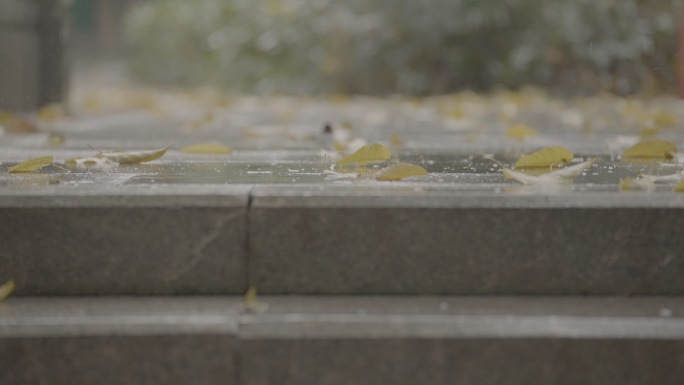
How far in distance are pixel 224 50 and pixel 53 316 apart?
9.63 metres

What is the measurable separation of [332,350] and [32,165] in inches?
42.0

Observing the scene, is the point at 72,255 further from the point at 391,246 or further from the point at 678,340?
the point at 678,340

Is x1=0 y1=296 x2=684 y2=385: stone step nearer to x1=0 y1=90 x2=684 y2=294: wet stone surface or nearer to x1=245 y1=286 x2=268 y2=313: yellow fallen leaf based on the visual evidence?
x1=245 y1=286 x2=268 y2=313: yellow fallen leaf

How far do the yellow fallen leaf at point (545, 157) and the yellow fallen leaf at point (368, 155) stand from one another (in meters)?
0.36

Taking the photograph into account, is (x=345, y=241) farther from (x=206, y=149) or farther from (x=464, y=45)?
(x=464, y=45)

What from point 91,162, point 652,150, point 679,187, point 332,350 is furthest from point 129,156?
point 652,150

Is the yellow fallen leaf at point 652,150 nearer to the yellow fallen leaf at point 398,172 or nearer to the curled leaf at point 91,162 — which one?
the yellow fallen leaf at point 398,172

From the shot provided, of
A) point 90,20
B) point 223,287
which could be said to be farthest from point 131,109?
point 90,20

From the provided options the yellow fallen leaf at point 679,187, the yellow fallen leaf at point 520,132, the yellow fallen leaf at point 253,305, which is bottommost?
the yellow fallen leaf at point 253,305

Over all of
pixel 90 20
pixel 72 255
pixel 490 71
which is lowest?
pixel 72 255

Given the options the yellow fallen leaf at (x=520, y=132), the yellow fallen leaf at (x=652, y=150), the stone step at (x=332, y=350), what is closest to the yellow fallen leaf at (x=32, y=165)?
the stone step at (x=332, y=350)

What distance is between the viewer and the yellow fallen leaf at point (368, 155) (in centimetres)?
230

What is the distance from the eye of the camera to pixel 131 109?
6297 millimetres

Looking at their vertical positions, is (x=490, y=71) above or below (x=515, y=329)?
above
